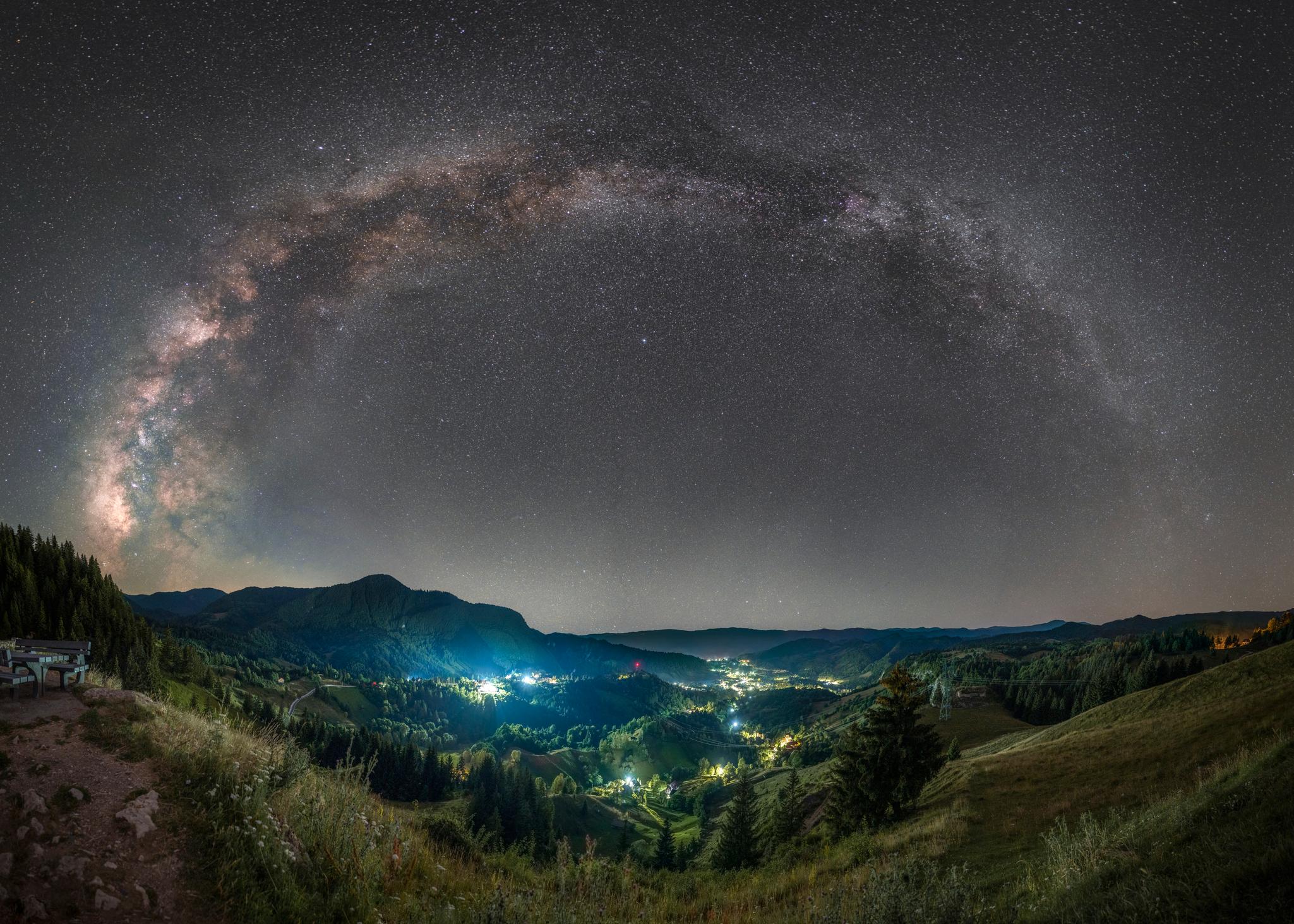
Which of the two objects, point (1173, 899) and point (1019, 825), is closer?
point (1173, 899)

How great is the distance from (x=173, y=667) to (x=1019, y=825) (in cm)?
12158

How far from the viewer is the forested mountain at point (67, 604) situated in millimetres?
56562

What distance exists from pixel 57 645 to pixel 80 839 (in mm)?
9193

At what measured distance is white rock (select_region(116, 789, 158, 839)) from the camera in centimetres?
716

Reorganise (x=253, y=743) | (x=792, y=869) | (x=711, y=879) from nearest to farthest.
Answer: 1. (x=253, y=743)
2. (x=711, y=879)
3. (x=792, y=869)

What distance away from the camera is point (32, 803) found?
22.8 ft

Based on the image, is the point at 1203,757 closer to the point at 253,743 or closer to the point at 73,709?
the point at 253,743

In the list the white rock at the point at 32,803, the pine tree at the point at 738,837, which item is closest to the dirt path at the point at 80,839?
the white rock at the point at 32,803

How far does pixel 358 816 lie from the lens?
9688mm

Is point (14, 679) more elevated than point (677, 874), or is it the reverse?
point (14, 679)

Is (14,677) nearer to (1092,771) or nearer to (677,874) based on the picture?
(677,874)

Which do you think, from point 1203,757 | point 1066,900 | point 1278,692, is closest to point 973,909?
point 1066,900

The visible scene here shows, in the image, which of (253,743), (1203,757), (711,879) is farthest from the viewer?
(1203,757)

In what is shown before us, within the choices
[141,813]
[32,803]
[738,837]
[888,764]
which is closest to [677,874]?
[888,764]
